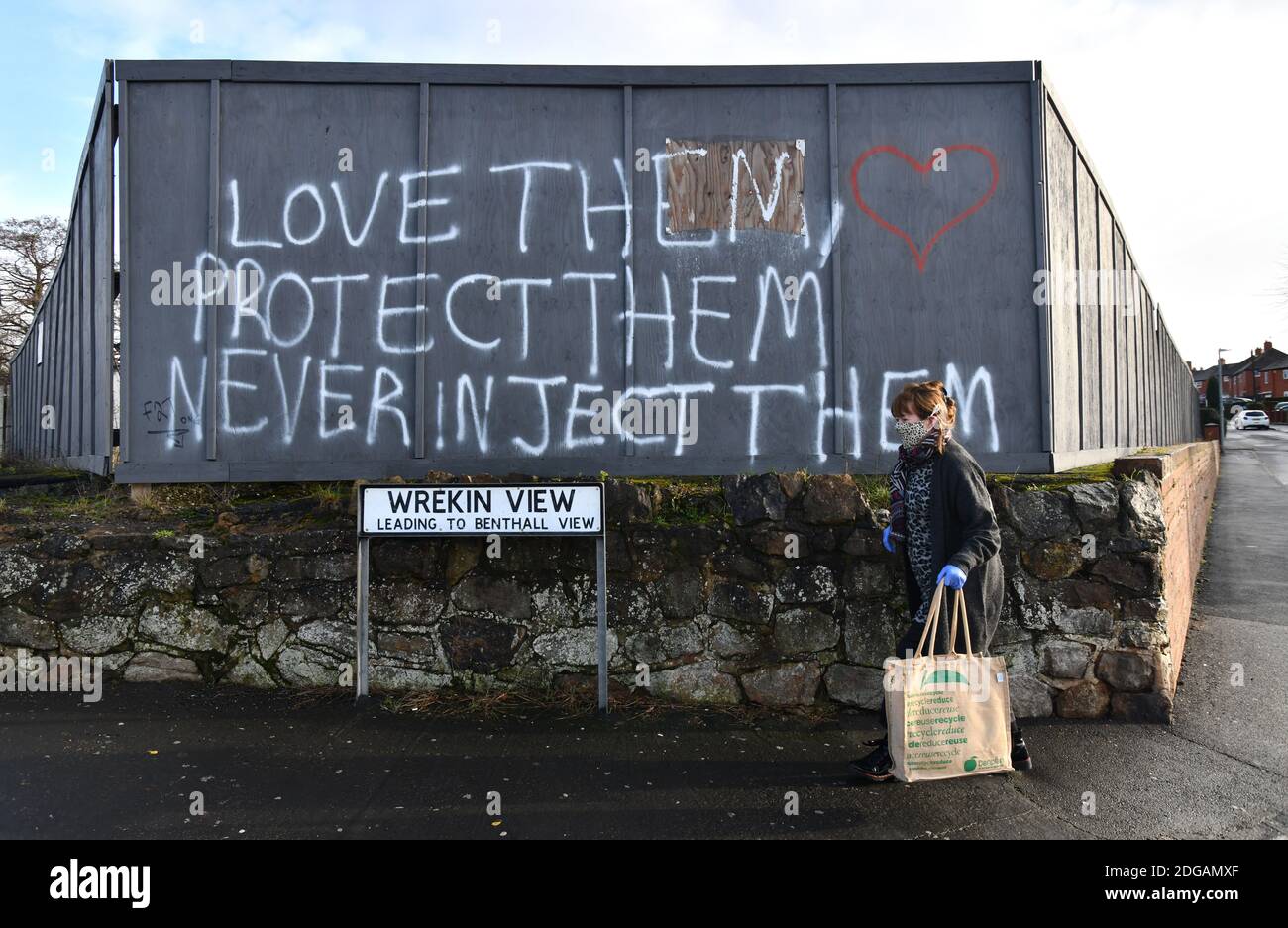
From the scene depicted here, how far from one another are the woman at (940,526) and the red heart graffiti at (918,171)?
1932mm

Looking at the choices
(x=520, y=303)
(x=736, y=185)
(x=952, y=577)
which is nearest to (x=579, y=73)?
(x=736, y=185)

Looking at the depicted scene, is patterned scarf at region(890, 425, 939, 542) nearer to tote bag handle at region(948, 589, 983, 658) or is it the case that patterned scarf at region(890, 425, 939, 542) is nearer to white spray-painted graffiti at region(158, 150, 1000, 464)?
tote bag handle at region(948, 589, 983, 658)

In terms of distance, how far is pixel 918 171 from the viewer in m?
5.54

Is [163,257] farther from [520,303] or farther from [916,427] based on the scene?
[916,427]

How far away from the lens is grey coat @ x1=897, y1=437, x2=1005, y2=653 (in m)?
3.76

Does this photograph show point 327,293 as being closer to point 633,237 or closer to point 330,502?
point 330,502

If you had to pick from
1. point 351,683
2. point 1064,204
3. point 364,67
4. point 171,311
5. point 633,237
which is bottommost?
point 351,683

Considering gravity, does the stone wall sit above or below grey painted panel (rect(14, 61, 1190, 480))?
below

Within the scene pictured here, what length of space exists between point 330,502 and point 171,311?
1660mm

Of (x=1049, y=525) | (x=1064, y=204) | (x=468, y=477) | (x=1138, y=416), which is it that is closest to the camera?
(x=1049, y=525)

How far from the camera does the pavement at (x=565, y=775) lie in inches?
136

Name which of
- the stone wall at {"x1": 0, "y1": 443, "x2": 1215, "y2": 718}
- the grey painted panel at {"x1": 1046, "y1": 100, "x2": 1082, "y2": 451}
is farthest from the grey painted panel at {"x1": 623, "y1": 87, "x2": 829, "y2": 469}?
the grey painted panel at {"x1": 1046, "y1": 100, "x2": 1082, "y2": 451}
